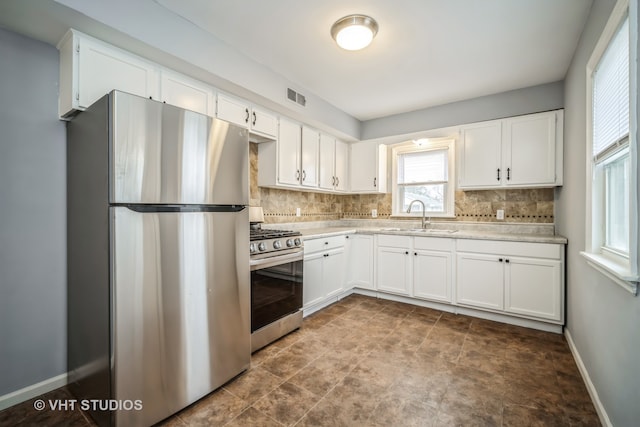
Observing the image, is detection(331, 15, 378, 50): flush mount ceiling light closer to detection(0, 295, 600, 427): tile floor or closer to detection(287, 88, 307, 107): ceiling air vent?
detection(287, 88, 307, 107): ceiling air vent

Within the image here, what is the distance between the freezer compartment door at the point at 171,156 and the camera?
145 centimetres

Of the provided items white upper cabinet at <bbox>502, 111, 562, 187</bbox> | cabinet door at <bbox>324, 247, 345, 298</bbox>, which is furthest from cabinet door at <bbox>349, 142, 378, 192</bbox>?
white upper cabinet at <bbox>502, 111, 562, 187</bbox>

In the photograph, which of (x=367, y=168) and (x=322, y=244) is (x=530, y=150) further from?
(x=322, y=244)

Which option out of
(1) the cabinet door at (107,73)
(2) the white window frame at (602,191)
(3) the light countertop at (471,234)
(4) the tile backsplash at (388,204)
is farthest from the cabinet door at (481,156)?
(1) the cabinet door at (107,73)

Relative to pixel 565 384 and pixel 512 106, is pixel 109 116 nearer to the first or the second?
pixel 565 384

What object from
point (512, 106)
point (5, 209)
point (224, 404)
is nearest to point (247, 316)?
point (224, 404)

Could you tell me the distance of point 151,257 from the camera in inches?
60.1

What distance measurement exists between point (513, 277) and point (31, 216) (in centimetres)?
396

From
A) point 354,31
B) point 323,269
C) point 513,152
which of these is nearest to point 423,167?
point 513,152

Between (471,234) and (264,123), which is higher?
(264,123)

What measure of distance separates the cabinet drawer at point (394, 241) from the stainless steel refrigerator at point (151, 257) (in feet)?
7.16

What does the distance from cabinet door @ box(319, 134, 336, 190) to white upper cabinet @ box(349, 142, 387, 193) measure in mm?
426

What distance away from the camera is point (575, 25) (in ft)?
6.95

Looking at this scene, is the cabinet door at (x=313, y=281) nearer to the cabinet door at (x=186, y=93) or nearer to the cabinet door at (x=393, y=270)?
the cabinet door at (x=393, y=270)
